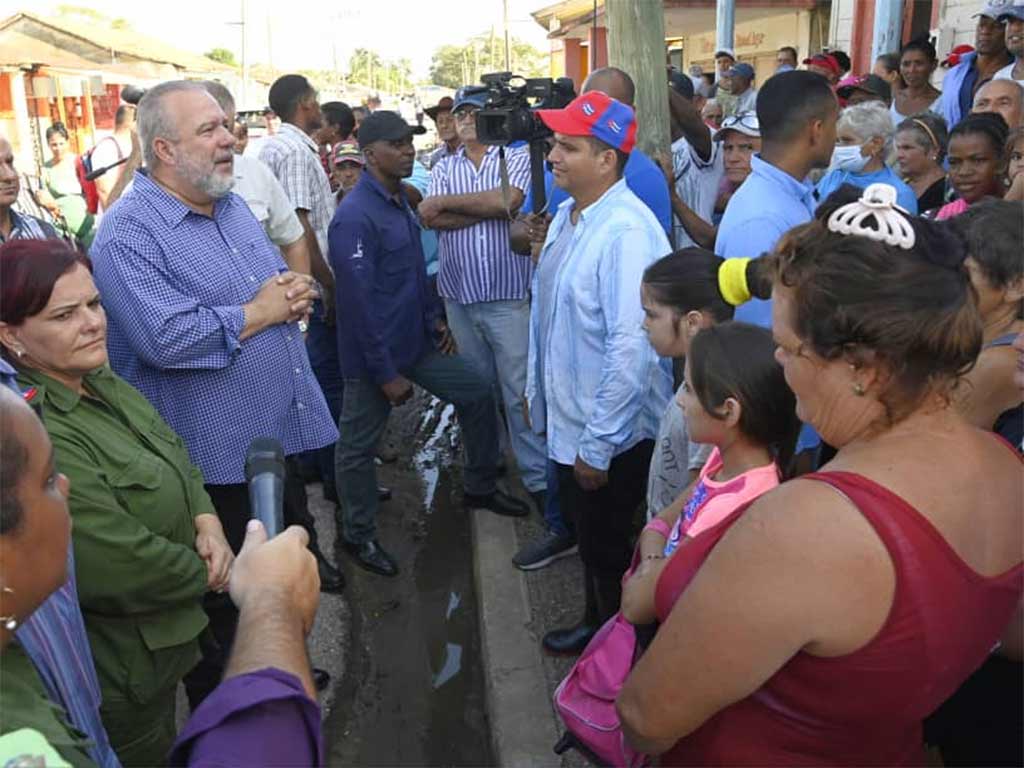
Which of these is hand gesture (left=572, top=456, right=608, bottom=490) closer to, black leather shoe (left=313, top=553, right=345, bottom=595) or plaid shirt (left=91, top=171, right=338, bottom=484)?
plaid shirt (left=91, top=171, right=338, bottom=484)

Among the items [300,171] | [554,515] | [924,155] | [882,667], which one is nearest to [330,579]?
[554,515]

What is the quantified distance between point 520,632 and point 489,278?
1821 mm

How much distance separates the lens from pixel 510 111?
390cm

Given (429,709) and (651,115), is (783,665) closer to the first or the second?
(429,709)

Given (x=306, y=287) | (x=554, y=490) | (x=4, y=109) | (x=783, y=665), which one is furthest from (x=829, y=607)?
(x=4, y=109)

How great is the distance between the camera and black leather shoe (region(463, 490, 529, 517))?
456 centimetres

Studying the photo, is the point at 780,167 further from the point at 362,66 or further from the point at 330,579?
the point at 362,66

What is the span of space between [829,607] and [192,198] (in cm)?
248

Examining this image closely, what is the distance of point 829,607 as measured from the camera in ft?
3.85

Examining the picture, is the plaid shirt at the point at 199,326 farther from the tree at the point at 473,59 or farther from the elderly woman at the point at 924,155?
the tree at the point at 473,59

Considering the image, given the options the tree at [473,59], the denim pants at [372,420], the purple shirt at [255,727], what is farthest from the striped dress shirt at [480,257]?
the tree at [473,59]

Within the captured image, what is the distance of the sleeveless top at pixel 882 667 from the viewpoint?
1.19m

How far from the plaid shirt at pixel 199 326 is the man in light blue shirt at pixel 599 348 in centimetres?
100

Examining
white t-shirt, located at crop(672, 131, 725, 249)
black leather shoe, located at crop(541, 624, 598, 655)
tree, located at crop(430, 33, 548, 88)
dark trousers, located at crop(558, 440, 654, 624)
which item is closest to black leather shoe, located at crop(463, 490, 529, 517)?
black leather shoe, located at crop(541, 624, 598, 655)
